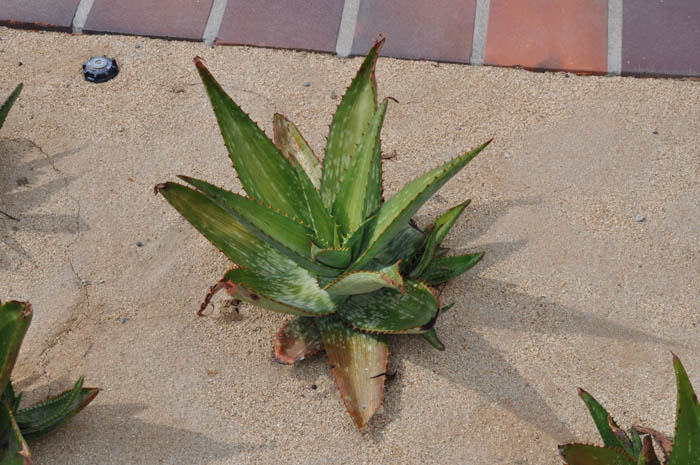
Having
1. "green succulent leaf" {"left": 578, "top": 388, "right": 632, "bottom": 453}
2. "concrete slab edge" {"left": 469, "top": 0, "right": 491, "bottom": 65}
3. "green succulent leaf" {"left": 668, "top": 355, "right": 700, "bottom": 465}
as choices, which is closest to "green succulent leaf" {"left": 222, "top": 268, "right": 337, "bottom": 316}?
"green succulent leaf" {"left": 578, "top": 388, "right": 632, "bottom": 453}

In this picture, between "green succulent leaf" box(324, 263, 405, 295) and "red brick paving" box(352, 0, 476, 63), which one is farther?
"red brick paving" box(352, 0, 476, 63)

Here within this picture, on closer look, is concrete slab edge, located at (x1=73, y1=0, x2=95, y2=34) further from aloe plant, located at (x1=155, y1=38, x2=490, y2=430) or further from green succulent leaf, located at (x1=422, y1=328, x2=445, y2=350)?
green succulent leaf, located at (x1=422, y1=328, x2=445, y2=350)

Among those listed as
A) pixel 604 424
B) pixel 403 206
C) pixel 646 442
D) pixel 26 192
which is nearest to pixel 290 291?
pixel 403 206

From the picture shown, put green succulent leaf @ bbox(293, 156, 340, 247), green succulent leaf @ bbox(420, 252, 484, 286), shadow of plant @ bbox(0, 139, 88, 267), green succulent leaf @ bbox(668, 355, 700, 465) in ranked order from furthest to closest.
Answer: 1. shadow of plant @ bbox(0, 139, 88, 267)
2. green succulent leaf @ bbox(420, 252, 484, 286)
3. green succulent leaf @ bbox(293, 156, 340, 247)
4. green succulent leaf @ bbox(668, 355, 700, 465)

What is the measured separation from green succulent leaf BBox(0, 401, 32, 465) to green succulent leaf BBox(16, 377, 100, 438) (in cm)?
8

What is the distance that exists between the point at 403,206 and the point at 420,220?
2.23 ft

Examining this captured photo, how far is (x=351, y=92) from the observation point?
2.48 m

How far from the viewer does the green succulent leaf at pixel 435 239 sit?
2.50m

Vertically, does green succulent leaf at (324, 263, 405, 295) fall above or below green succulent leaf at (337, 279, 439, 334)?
above

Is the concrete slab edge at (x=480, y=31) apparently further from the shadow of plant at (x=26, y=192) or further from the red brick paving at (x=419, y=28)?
the shadow of plant at (x=26, y=192)

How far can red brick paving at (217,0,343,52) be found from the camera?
3.53 metres

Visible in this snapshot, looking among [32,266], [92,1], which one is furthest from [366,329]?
[92,1]

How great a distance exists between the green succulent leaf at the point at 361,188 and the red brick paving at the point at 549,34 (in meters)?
1.33

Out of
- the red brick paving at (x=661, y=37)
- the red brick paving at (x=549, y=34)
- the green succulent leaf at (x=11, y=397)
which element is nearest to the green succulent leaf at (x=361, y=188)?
the green succulent leaf at (x=11, y=397)
